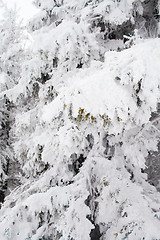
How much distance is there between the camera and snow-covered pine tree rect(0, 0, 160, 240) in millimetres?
2279

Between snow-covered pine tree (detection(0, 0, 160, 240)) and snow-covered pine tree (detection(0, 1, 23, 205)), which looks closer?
snow-covered pine tree (detection(0, 0, 160, 240))

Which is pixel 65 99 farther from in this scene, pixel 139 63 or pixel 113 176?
pixel 113 176

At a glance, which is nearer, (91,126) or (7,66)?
(91,126)

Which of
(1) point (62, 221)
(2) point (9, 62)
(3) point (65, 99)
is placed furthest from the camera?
(2) point (9, 62)

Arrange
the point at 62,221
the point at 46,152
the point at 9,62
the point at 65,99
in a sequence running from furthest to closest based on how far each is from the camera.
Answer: the point at 9,62
the point at 46,152
the point at 62,221
the point at 65,99

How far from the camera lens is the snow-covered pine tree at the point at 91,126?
228cm

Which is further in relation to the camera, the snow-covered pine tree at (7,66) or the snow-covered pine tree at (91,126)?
the snow-covered pine tree at (7,66)

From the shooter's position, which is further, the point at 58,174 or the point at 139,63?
the point at 58,174

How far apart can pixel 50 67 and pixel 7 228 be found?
292 centimetres

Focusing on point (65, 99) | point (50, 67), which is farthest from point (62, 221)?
point (50, 67)

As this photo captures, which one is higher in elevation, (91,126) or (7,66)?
(91,126)

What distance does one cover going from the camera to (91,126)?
2879 millimetres

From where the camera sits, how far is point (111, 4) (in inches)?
159

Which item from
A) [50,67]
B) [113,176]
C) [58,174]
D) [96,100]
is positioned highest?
[96,100]
